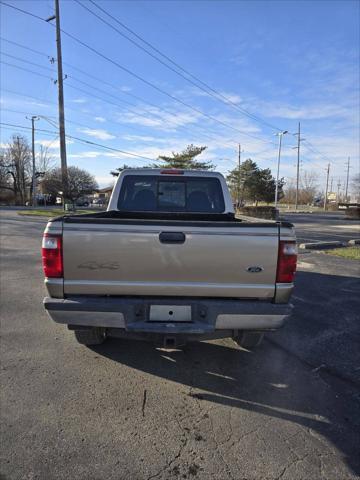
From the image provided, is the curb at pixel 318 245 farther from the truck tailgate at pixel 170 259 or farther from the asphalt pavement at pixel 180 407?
the truck tailgate at pixel 170 259

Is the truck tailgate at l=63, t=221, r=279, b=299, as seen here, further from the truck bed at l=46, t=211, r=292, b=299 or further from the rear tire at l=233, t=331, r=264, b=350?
the rear tire at l=233, t=331, r=264, b=350

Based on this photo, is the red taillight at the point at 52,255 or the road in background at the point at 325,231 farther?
the road in background at the point at 325,231

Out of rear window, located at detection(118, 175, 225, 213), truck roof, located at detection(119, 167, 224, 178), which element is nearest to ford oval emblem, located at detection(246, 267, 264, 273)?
rear window, located at detection(118, 175, 225, 213)

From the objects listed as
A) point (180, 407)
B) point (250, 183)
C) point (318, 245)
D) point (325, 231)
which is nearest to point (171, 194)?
point (180, 407)

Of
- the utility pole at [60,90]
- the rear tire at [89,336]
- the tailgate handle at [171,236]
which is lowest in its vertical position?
the rear tire at [89,336]

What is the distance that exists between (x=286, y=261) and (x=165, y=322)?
3.82 ft

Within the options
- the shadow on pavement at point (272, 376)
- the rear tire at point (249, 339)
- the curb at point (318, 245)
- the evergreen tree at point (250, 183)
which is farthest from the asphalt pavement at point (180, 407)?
the evergreen tree at point (250, 183)

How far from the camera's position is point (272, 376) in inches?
136

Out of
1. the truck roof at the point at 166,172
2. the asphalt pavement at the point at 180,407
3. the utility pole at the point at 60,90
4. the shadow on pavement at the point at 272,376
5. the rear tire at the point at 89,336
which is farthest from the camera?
the utility pole at the point at 60,90

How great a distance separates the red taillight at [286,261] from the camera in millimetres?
2867

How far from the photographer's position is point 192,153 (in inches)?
1640

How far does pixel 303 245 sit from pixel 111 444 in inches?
444

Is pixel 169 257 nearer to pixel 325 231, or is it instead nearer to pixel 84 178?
→ pixel 325 231

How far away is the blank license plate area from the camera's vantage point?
2.93 meters
